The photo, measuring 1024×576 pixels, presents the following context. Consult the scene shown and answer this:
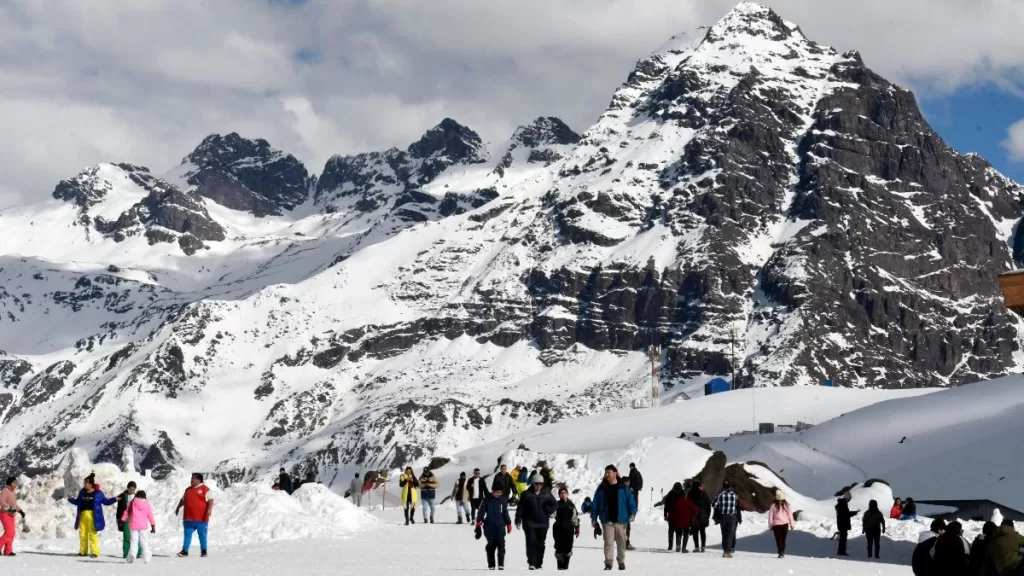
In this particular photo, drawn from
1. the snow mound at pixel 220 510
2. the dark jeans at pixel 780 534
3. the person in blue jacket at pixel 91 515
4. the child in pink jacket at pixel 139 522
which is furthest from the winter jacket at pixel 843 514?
the person in blue jacket at pixel 91 515

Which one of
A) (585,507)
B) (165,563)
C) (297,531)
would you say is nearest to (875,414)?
(585,507)

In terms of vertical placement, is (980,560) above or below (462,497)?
below

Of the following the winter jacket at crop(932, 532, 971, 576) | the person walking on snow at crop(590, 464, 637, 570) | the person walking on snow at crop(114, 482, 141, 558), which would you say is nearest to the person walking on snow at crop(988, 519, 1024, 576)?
the winter jacket at crop(932, 532, 971, 576)

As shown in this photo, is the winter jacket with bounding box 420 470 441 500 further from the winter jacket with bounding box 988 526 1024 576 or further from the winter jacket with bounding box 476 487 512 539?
the winter jacket with bounding box 988 526 1024 576

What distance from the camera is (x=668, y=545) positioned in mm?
36312

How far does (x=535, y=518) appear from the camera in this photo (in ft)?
91.7

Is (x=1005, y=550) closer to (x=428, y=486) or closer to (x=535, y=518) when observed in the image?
(x=535, y=518)

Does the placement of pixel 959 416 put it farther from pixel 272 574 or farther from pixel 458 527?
pixel 272 574

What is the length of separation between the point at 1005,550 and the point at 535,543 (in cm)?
914

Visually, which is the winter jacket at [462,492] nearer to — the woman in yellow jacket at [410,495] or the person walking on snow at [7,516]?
the woman in yellow jacket at [410,495]

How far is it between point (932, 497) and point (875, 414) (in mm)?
19061

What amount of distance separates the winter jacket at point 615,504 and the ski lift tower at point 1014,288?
1026cm

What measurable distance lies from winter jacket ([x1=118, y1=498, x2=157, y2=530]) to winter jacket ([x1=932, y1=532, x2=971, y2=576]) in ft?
51.5

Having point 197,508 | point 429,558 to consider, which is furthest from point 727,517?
point 197,508
